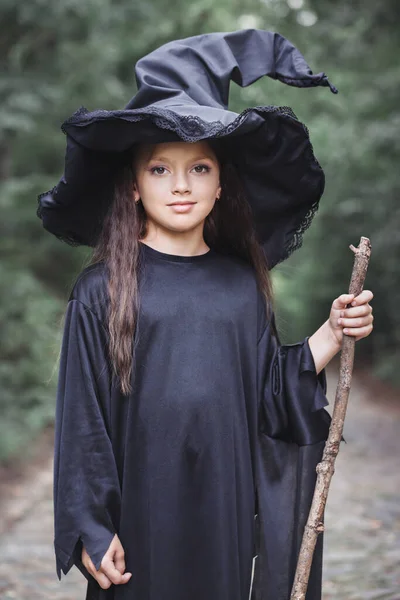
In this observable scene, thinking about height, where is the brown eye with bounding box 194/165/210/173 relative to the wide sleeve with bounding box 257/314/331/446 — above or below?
above

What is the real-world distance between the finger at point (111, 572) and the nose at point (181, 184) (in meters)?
1.17

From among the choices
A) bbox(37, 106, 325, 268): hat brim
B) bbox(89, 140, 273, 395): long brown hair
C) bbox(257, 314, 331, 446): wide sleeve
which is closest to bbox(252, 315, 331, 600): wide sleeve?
bbox(257, 314, 331, 446): wide sleeve

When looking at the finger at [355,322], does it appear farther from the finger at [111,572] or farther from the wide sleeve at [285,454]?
the finger at [111,572]

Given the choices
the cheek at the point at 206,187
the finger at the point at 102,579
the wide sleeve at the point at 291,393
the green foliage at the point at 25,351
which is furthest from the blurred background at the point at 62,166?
the cheek at the point at 206,187

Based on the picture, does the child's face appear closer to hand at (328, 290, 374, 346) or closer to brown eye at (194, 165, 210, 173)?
brown eye at (194, 165, 210, 173)

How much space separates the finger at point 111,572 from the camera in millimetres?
2525

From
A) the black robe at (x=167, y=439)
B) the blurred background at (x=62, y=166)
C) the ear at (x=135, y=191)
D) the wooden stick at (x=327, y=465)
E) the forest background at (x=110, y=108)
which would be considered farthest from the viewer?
the forest background at (x=110, y=108)

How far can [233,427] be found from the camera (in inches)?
106

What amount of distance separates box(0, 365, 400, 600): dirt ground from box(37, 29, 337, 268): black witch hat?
273cm

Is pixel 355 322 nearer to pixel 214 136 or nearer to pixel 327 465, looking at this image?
pixel 327 465

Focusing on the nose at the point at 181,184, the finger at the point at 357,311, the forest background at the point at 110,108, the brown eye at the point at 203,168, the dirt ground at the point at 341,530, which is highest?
the forest background at the point at 110,108

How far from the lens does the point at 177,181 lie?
264cm

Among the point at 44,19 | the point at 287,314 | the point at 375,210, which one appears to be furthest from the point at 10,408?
the point at 287,314

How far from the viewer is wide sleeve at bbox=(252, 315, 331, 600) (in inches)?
109
